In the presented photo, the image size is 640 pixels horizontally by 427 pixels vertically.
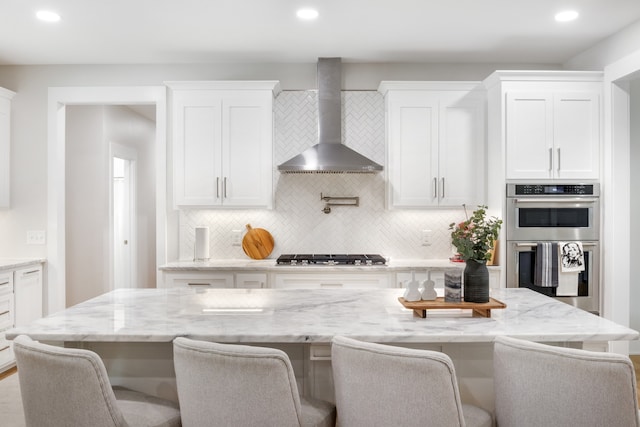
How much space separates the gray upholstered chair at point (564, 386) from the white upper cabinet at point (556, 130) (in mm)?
2799

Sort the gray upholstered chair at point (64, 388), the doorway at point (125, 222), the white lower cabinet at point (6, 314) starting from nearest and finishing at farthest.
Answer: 1. the gray upholstered chair at point (64, 388)
2. the white lower cabinet at point (6, 314)
3. the doorway at point (125, 222)

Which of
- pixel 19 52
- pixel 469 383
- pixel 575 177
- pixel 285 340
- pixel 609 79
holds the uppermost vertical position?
pixel 19 52

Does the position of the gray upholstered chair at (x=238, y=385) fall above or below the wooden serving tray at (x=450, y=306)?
below

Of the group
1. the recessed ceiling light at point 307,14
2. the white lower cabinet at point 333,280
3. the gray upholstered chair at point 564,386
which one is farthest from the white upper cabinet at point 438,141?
the gray upholstered chair at point 564,386

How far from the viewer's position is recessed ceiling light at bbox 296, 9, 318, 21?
3.41m

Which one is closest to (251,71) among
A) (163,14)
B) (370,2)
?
(163,14)

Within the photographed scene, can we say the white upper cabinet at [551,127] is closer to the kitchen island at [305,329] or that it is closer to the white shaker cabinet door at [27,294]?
the kitchen island at [305,329]

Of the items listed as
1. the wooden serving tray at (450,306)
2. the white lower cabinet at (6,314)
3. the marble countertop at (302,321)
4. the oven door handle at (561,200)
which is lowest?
the white lower cabinet at (6,314)

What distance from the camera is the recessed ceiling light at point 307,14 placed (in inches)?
134

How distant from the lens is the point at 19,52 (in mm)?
4242

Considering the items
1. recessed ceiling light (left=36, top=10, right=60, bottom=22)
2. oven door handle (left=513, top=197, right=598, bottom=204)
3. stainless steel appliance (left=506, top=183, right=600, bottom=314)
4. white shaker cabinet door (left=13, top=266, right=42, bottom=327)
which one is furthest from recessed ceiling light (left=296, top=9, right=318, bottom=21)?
white shaker cabinet door (left=13, top=266, right=42, bottom=327)

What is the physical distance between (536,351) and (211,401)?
39.1 inches

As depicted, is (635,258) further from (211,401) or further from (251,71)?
(211,401)

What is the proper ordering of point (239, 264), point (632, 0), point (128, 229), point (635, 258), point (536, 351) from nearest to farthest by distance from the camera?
point (536, 351)
point (632, 0)
point (239, 264)
point (635, 258)
point (128, 229)
